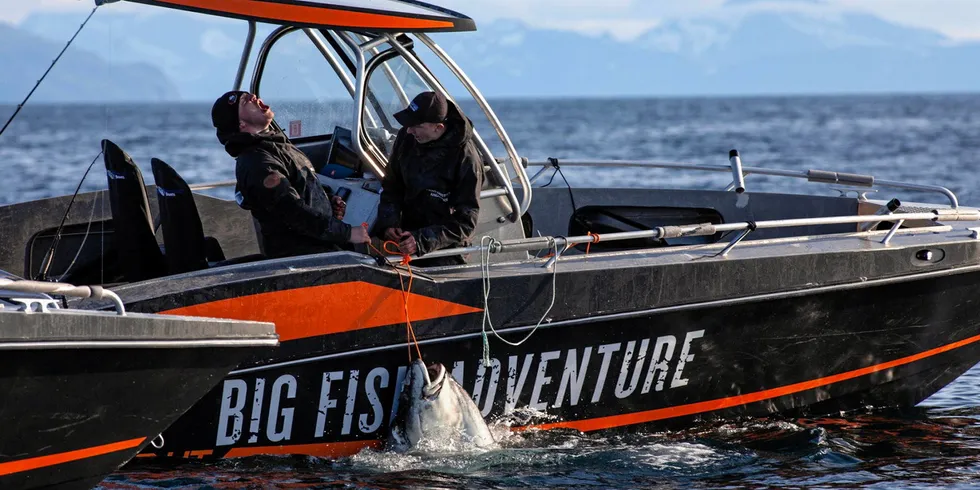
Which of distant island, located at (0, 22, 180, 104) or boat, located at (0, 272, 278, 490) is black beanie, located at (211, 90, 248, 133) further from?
boat, located at (0, 272, 278, 490)

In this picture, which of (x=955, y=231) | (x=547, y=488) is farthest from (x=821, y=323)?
(x=547, y=488)

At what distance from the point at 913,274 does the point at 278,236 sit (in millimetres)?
3421

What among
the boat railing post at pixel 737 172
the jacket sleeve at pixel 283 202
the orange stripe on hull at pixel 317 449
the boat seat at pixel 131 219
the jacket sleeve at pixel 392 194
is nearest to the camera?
the orange stripe on hull at pixel 317 449

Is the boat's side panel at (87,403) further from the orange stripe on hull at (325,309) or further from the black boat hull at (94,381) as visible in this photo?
the orange stripe on hull at (325,309)

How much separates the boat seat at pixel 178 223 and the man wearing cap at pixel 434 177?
904 mm

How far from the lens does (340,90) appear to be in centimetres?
696

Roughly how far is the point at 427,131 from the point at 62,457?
7.50 ft

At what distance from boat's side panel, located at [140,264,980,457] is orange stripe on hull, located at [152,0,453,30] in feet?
4.78

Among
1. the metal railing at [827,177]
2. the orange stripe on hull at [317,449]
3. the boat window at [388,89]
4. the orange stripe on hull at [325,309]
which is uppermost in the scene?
the boat window at [388,89]

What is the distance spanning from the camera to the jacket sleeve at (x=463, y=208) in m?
5.80

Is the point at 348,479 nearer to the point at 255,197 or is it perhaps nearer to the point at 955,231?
the point at 255,197

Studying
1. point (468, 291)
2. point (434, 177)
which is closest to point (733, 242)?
point (468, 291)

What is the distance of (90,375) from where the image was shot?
4660 millimetres

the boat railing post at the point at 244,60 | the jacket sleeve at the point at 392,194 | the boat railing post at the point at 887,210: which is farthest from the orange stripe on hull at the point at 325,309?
the boat railing post at the point at 887,210
